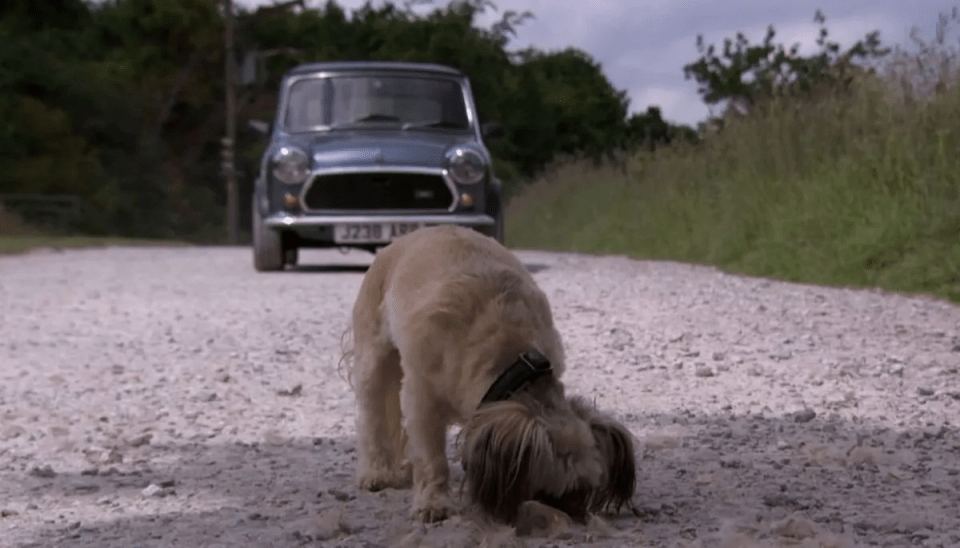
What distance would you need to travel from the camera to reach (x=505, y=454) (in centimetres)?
289

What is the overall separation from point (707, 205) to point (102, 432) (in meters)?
9.98

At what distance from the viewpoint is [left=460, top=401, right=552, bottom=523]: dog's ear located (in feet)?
9.49

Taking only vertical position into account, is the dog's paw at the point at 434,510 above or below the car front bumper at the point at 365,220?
below

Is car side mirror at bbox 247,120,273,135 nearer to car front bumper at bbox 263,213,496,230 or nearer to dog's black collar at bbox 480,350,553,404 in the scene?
car front bumper at bbox 263,213,496,230

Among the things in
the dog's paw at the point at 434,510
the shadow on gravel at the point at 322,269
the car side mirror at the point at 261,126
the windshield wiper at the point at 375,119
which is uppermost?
the windshield wiper at the point at 375,119

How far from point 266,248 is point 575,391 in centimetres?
741

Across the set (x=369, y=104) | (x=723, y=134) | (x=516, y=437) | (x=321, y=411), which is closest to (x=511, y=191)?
(x=723, y=134)

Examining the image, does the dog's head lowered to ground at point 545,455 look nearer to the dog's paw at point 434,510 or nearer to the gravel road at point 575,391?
the gravel road at point 575,391

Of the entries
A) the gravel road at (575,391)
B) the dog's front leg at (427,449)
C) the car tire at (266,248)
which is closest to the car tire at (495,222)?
the car tire at (266,248)

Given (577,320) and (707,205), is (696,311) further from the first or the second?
(707,205)

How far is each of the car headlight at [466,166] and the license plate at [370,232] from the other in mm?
589

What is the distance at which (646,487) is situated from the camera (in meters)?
3.95

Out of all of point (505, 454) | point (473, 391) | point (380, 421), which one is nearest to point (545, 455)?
point (505, 454)

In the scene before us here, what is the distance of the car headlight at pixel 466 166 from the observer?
12.1 metres
